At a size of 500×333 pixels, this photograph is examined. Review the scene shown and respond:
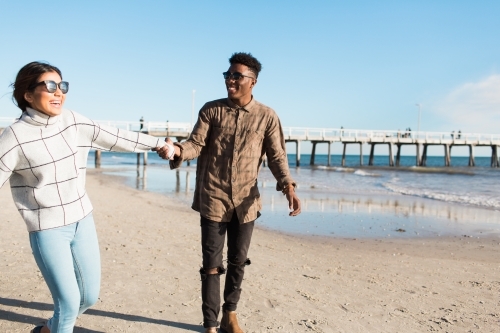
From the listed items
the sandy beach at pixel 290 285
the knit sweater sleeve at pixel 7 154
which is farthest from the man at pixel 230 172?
the knit sweater sleeve at pixel 7 154

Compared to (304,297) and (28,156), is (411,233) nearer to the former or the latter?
(304,297)

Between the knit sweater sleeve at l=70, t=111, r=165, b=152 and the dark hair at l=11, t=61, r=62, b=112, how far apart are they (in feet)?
0.91

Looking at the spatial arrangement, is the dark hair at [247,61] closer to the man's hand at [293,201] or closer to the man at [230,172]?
the man at [230,172]

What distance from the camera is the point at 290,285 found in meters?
4.60

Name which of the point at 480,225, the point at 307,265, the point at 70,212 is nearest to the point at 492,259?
the point at 307,265

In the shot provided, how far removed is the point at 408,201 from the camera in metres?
14.0

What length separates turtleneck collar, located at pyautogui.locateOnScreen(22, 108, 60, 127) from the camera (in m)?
2.29

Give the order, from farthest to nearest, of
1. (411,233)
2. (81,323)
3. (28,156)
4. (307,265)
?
(411,233), (307,265), (81,323), (28,156)

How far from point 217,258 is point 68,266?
1.09 meters

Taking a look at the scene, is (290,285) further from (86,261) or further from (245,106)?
(86,261)

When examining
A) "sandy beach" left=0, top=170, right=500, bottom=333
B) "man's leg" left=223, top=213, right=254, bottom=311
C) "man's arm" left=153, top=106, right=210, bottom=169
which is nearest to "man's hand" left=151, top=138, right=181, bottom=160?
"man's arm" left=153, top=106, right=210, bottom=169

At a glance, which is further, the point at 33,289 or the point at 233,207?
the point at 33,289

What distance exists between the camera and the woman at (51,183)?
7.43 feet

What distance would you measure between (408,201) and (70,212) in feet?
42.9
